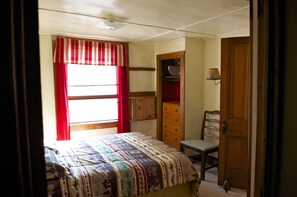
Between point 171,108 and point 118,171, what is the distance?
2465mm

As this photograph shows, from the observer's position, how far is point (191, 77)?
4.04 metres

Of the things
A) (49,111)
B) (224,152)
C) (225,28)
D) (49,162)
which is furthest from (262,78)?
(49,111)

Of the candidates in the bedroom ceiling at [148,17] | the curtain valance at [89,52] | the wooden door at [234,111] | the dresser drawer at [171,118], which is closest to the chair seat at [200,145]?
the wooden door at [234,111]

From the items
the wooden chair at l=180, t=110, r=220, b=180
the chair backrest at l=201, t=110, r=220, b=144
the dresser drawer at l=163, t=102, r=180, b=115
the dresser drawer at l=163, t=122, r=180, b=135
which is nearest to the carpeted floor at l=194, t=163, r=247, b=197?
the wooden chair at l=180, t=110, r=220, b=180

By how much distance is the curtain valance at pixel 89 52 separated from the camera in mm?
3781

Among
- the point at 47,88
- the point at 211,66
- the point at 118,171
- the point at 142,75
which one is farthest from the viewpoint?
the point at 142,75

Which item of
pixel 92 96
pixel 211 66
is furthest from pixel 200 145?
pixel 92 96

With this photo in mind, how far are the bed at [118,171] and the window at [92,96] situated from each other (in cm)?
134

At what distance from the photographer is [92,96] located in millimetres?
4293

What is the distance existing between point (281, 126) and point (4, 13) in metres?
0.99

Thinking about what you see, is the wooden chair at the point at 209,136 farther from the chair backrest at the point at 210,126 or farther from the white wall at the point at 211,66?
the white wall at the point at 211,66

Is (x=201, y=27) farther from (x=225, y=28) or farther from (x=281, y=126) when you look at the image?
(x=281, y=126)

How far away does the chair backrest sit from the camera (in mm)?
3854

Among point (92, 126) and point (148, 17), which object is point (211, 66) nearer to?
point (148, 17)
